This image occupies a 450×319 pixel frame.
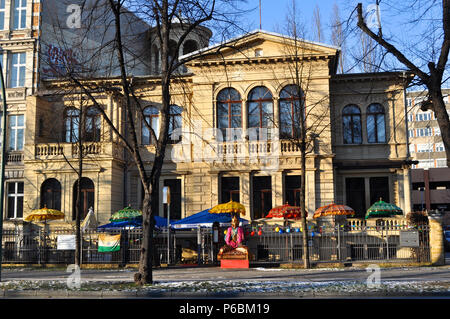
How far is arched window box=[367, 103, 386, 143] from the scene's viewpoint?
3159 centimetres

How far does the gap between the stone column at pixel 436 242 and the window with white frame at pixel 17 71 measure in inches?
1039

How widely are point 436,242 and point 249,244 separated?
370 inches

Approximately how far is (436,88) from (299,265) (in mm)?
10734

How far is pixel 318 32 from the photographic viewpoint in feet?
139

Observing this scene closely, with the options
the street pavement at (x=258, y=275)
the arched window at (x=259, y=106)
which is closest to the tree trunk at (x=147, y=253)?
the street pavement at (x=258, y=275)

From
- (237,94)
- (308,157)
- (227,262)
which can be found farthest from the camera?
(237,94)

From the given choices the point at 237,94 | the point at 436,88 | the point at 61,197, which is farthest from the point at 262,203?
the point at 436,88

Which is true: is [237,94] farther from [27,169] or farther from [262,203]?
[27,169]

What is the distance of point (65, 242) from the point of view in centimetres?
2291

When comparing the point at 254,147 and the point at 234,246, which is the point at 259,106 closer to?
the point at 254,147

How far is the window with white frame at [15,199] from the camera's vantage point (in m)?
32.0

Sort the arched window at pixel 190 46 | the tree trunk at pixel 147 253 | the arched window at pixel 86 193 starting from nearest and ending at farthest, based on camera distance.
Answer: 1. the tree trunk at pixel 147 253
2. the arched window at pixel 86 193
3. the arched window at pixel 190 46

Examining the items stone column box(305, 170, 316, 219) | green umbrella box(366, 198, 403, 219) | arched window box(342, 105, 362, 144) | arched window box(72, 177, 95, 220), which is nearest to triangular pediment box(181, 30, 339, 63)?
arched window box(342, 105, 362, 144)

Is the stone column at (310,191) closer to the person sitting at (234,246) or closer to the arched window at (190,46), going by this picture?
the person sitting at (234,246)
